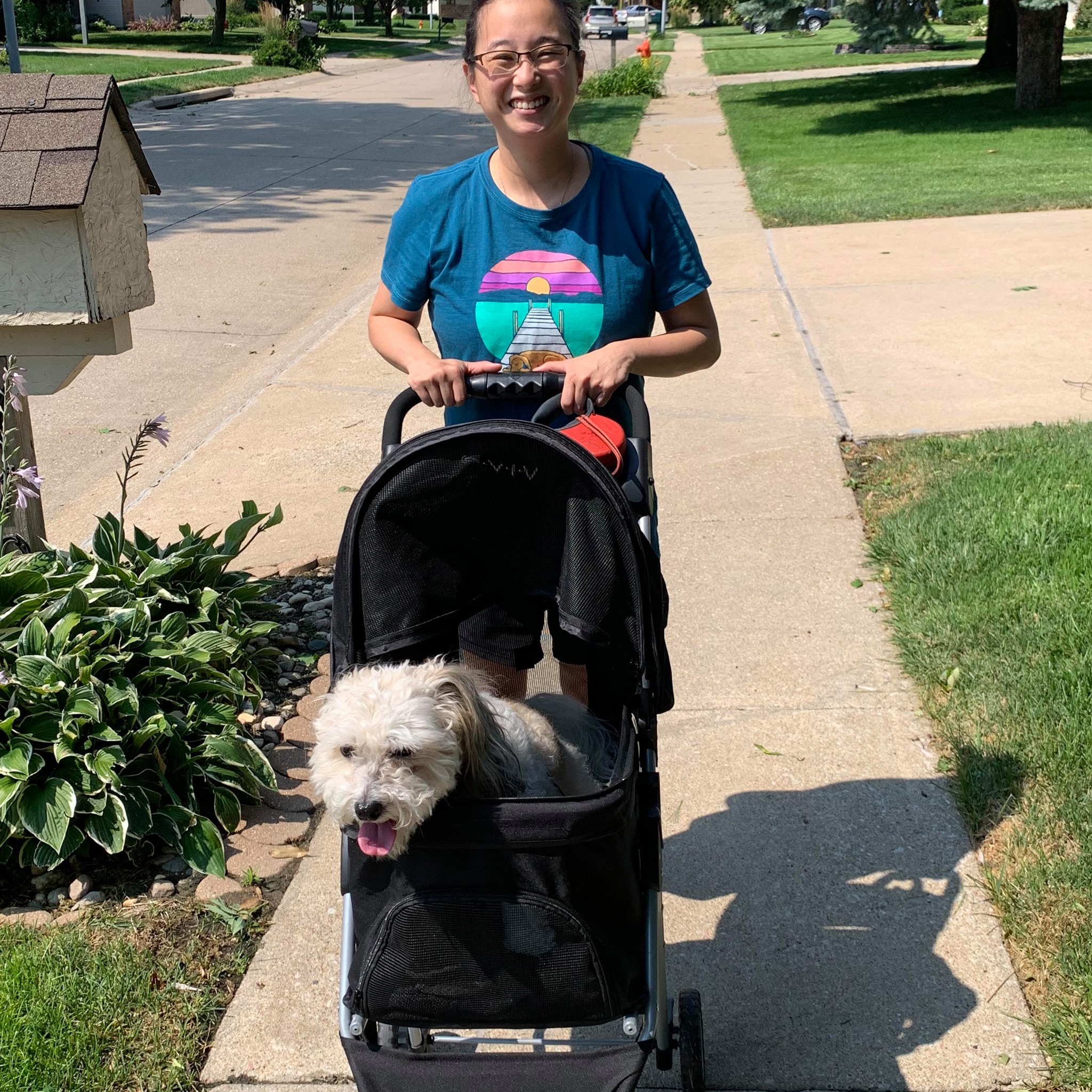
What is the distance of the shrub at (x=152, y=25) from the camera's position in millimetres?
51969

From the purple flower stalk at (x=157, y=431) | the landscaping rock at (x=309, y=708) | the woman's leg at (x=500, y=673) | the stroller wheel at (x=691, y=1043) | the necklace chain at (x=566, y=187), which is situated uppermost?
the necklace chain at (x=566, y=187)

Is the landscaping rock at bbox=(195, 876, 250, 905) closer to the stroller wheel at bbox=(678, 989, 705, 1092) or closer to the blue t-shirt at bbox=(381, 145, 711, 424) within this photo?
the stroller wheel at bbox=(678, 989, 705, 1092)

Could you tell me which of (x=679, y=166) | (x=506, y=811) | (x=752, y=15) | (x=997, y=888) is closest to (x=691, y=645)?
(x=997, y=888)

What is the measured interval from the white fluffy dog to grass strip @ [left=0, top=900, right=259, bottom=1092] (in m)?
1.10

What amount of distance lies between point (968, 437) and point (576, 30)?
4.08 metres

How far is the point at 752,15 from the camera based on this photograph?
782 inches

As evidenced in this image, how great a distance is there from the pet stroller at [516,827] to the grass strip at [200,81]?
841 inches

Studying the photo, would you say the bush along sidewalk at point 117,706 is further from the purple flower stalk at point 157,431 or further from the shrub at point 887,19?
the shrub at point 887,19

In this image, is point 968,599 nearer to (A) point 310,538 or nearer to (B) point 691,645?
(B) point 691,645

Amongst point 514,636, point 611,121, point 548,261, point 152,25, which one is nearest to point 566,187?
point 548,261

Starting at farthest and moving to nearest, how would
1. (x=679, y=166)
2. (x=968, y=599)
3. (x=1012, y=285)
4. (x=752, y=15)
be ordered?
(x=752, y=15) → (x=679, y=166) → (x=1012, y=285) → (x=968, y=599)

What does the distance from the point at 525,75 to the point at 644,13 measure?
237ft

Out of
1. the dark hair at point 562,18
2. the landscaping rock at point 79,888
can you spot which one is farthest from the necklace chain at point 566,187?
the landscaping rock at point 79,888

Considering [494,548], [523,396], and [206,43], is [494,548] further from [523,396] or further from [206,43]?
[206,43]
